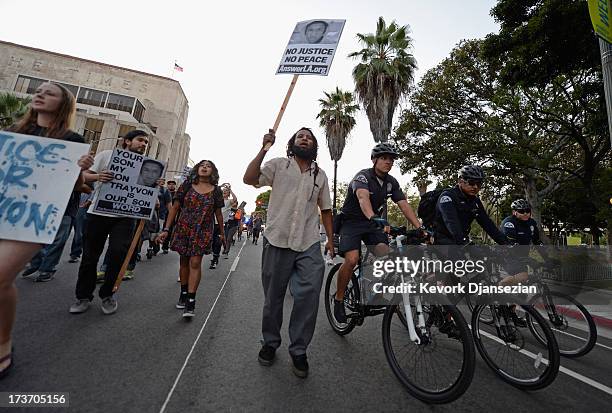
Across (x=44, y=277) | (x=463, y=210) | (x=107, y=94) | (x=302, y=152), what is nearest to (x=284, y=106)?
(x=302, y=152)

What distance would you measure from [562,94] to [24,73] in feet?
250

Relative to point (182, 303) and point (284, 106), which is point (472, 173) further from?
point (182, 303)

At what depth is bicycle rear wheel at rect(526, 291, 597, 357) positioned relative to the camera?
3.33 metres

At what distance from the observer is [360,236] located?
10.6 ft

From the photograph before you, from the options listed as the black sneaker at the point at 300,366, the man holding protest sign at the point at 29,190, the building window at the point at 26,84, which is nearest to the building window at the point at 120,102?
the building window at the point at 26,84

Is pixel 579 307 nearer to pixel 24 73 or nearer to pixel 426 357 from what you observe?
pixel 426 357

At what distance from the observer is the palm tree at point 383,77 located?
1394cm

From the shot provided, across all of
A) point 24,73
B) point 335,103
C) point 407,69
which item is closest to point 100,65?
point 24,73

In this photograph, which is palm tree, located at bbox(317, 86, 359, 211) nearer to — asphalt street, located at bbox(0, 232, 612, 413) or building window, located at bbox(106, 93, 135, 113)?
asphalt street, located at bbox(0, 232, 612, 413)

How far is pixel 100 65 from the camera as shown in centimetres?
5525

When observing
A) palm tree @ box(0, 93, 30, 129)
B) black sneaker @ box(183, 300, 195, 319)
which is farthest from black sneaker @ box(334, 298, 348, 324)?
palm tree @ box(0, 93, 30, 129)

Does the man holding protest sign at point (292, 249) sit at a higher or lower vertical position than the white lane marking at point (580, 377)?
higher

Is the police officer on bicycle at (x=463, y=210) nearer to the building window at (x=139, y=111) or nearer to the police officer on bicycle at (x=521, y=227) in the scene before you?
the police officer on bicycle at (x=521, y=227)

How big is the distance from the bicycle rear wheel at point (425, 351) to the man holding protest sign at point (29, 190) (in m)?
2.60
